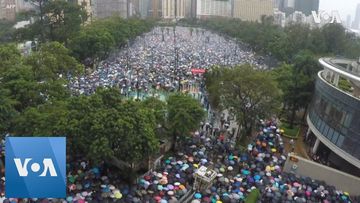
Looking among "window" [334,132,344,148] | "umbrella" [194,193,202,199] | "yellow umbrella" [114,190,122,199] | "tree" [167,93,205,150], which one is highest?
"tree" [167,93,205,150]

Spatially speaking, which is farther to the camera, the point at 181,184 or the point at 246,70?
the point at 246,70

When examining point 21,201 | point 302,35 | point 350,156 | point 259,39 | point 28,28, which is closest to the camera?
point 21,201

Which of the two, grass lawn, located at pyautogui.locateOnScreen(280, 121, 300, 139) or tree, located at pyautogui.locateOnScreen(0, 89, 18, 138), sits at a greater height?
tree, located at pyautogui.locateOnScreen(0, 89, 18, 138)

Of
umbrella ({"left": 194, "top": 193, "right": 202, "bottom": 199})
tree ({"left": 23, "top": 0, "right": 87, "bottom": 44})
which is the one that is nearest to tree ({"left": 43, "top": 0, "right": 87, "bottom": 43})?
tree ({"left": 23, "top": 0, "right": 87, "bottom": 44})

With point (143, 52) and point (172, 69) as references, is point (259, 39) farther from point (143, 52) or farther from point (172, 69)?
point (172, 69)

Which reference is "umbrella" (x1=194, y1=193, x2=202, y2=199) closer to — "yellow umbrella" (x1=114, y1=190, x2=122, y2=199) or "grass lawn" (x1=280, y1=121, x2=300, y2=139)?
"yellow umbrella" (x1=114, y1=190, x2=122, y2=199)

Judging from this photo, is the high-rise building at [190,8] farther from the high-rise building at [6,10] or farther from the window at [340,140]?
the window at [340,140]

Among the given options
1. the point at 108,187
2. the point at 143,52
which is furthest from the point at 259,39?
the point at 108,187
